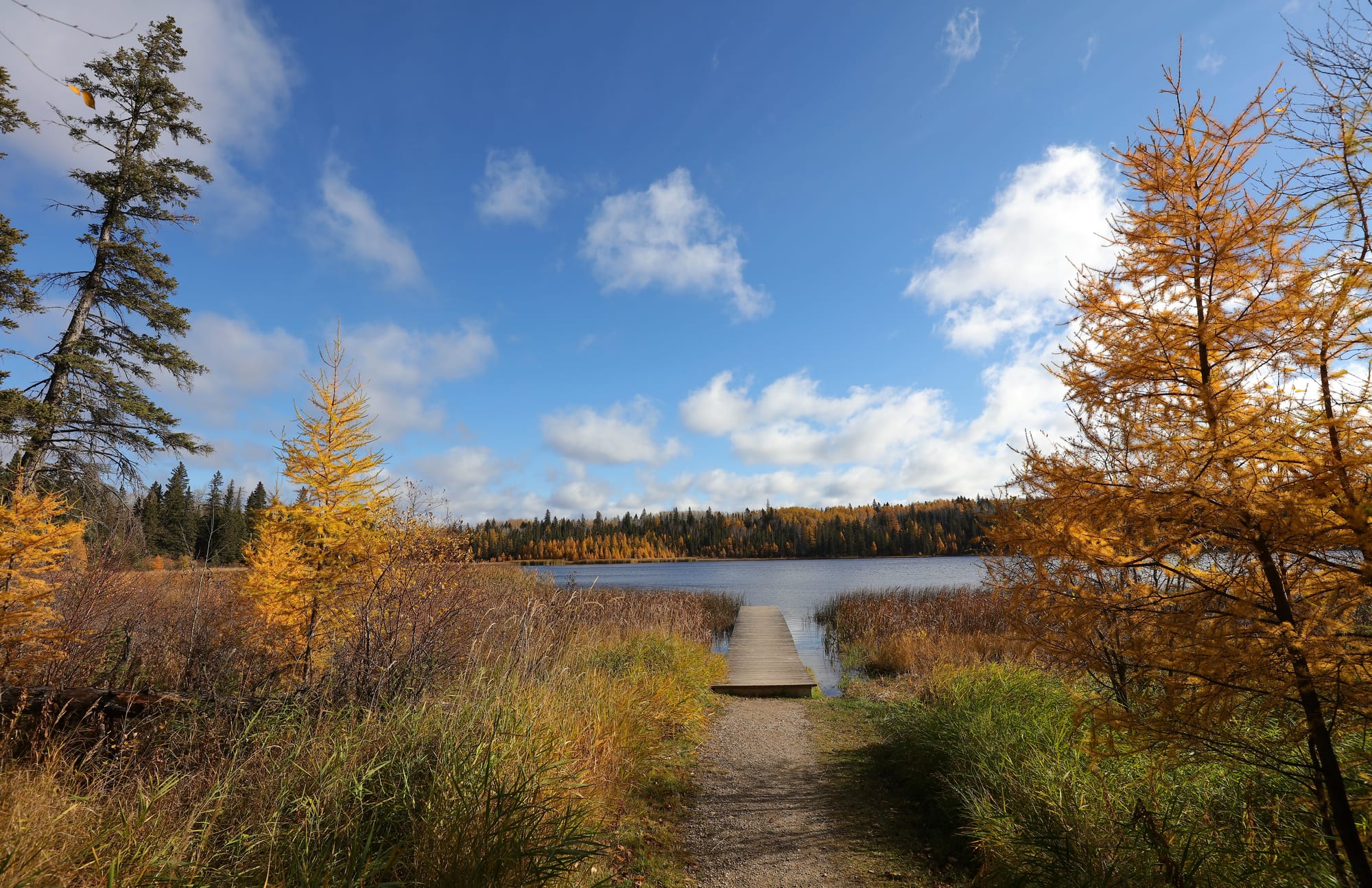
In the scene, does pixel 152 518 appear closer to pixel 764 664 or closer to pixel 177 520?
pixel 177 520

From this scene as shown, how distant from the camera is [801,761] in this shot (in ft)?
22.9

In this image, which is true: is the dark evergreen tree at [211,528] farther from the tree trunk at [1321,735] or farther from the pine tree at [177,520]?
Result: the tree trunk at [1321,735]

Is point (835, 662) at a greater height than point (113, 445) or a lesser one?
lesser

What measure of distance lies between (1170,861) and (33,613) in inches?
415

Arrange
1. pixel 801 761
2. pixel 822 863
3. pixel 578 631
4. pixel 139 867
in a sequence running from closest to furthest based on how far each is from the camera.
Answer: pixel 139 867
pixel 822 863
pixel 801 761
pixel 578 631

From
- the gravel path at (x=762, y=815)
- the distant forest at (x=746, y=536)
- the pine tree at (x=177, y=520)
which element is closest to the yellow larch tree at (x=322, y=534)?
the gravel path at (x=762, y=815)

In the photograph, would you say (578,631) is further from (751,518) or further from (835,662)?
(751,518)

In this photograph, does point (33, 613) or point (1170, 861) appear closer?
point (1170, 861)

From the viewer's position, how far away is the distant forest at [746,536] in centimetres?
9794

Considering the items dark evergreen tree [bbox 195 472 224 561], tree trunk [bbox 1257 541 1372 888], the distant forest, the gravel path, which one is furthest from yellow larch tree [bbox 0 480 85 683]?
the distant forest

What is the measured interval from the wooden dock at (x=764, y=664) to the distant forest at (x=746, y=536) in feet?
240

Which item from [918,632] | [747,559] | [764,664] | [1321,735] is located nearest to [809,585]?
[918,632]

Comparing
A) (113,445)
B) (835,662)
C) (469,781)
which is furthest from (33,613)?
(835,662)

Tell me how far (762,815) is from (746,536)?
115 meters
